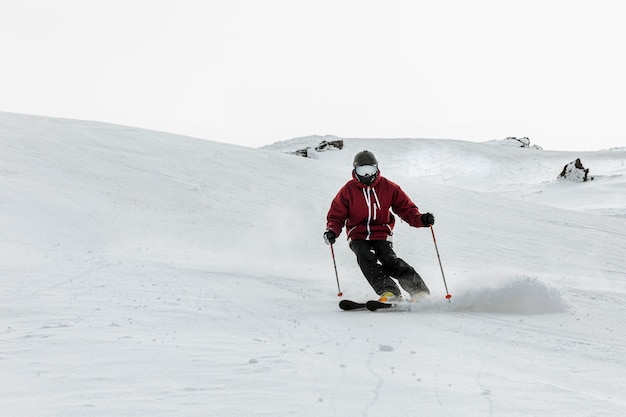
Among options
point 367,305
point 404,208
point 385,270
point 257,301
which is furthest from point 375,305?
point 404,208

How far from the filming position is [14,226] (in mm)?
7562

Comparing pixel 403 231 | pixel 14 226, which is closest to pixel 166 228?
pixel 14 226

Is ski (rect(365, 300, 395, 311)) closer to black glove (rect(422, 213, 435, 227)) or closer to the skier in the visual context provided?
the skier

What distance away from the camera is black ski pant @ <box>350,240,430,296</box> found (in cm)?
599

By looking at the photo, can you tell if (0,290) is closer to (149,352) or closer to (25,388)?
(149,352)

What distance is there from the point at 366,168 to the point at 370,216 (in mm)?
511

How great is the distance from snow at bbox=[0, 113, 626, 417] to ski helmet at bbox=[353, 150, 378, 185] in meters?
1.33

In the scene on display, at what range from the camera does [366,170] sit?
6.34 m

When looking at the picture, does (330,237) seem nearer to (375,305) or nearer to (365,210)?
(365,210)

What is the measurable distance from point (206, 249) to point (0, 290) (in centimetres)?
403

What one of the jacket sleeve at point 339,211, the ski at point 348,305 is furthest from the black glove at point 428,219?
the ski at point 348,305

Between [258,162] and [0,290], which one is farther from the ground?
[258,162]

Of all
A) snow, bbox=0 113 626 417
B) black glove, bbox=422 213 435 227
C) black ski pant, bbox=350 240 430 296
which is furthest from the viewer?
black glove, bbox=422 213 435 227

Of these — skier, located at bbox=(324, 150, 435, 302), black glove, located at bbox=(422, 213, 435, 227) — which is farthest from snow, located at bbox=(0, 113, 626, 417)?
black glove, located at bbox=(422, 213, 435, 227)
